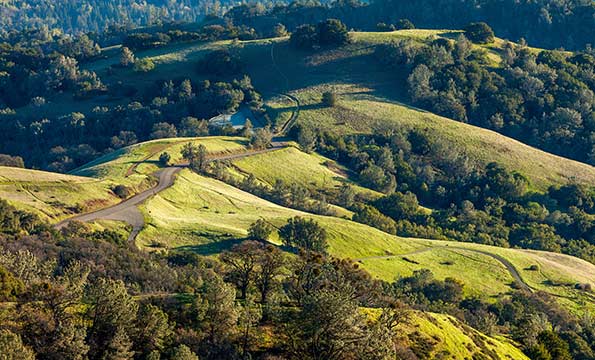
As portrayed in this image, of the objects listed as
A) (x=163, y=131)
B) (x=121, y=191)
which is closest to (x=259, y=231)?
(x=121, y=191)

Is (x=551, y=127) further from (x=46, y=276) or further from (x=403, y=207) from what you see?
(x=46, y=276)

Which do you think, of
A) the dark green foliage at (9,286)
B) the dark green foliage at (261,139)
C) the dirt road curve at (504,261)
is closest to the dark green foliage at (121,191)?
the dirt road curve at (504,261)

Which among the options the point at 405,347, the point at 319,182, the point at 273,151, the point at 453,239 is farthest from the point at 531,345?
the point at 273,151

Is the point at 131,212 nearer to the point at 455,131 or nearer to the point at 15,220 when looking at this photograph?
the point at 15,220

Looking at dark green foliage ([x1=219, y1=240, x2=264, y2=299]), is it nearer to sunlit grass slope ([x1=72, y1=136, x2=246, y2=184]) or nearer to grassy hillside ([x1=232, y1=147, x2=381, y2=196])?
sunlit grass slope ([x1=72, y1=136, x2=246, y2=184])

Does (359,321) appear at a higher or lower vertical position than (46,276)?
higher

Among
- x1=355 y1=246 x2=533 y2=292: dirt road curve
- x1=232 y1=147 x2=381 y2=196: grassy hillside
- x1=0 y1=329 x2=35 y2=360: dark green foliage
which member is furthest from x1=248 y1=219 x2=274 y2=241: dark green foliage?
x1=0 y1=329 x2=35 y2=360: dark green foliage

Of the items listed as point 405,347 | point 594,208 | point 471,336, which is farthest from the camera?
point 594,208
